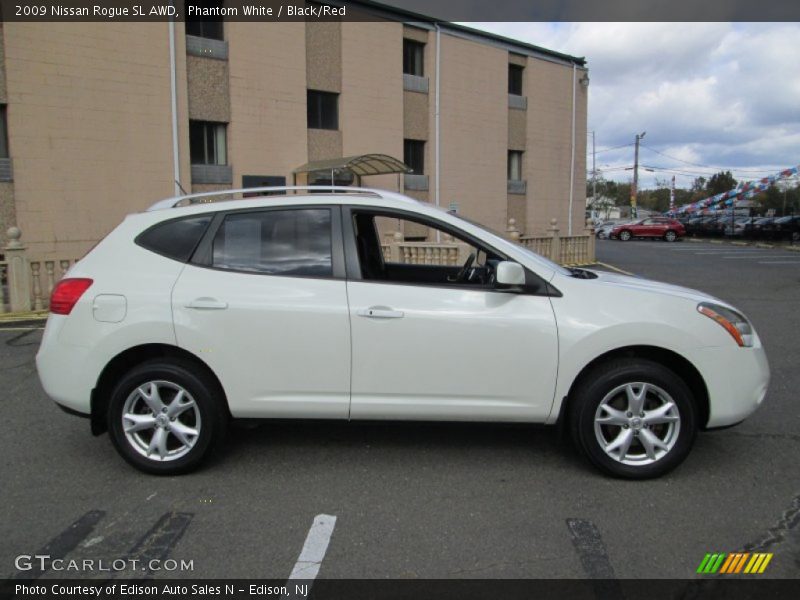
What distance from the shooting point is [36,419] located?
515cm

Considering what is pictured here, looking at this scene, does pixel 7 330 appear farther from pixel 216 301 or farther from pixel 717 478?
pixel 717 478

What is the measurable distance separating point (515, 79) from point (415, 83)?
5076mm

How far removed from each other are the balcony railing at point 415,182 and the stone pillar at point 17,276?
11.9m

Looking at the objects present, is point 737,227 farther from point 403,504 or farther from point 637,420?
point 403,504

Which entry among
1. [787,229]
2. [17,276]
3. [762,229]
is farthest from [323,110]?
[762,229]

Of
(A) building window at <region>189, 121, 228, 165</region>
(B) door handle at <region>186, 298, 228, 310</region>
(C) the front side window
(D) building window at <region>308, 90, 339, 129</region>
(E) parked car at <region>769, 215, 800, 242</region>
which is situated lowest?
(B) door handle at <region>186, 298, 228, 310</region>

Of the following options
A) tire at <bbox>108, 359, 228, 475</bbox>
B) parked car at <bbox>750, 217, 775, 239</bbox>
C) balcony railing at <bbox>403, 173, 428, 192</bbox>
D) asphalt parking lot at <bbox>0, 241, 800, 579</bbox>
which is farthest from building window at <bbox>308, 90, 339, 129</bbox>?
parked car at <bbox>750, 217, 775, 239</bbox>

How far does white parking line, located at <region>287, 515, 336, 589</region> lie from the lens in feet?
9.61

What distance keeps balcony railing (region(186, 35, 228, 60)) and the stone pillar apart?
7521mm

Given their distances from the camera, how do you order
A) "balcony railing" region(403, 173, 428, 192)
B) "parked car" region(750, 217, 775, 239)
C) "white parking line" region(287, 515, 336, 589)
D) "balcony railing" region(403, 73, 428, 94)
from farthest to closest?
"parked car" region(750, 217, 775, 239) < "balcony railing" region(403, 173, 428, 192) < "balcony railing" region(403, 73, 428, 94) < "white parking line" region(287, 515, 336, 589)

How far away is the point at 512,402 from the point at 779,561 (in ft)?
5.05

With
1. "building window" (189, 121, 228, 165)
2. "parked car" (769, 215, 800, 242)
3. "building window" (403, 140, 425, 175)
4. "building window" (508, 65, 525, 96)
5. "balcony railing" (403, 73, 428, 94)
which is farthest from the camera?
"parked car" (769, 215, 800, 242)

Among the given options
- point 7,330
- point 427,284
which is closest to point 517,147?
point 7,330

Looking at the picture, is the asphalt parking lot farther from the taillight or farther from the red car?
the red car
